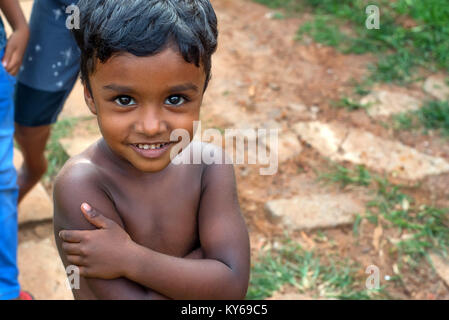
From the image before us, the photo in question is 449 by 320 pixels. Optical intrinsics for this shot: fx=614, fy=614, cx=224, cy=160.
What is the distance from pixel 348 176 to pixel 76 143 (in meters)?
1.72

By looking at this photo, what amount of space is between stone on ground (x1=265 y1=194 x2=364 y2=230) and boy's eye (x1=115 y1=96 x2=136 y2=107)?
1.98 metres

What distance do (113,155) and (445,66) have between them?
3.72 m

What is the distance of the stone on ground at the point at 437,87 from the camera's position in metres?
4.44

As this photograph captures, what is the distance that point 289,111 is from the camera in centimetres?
442

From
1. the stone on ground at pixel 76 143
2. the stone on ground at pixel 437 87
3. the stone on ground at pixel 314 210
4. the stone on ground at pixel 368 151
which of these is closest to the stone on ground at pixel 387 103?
the stone on ground at pixel 437 87

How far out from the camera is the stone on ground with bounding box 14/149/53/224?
3359 millimetres

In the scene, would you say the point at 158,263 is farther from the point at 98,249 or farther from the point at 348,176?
the point at 348,176

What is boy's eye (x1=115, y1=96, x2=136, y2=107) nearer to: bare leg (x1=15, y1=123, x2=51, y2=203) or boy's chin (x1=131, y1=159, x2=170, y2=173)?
boy's chin (x1=131, y1=159, x2=170, y2=173)

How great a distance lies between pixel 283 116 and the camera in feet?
14.3

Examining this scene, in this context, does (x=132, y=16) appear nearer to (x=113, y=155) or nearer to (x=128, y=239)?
(x=113, y=155)

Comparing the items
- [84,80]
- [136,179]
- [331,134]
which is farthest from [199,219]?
[331,134]

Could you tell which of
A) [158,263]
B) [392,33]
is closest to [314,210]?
[158,263]

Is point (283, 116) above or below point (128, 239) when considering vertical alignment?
below
